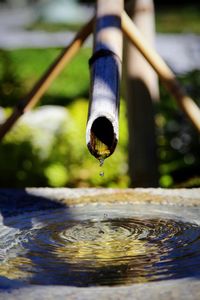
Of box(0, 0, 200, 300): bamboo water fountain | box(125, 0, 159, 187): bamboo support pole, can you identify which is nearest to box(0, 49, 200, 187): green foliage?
box(125, 0, 159, 187): bamboo support pole

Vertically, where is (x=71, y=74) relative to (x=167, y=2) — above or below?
below

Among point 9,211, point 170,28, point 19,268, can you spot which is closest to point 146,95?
point 9,211

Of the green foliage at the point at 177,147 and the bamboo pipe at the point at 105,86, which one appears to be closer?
the bamboo pipe at the point at 105,86

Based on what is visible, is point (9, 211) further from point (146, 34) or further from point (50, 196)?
point (146, 34)

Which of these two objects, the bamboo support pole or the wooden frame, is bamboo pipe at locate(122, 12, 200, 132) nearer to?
the wooden frame

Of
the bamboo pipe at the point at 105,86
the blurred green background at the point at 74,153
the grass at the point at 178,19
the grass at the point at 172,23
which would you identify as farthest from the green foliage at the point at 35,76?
the bamboo pipe at the point at 105,86

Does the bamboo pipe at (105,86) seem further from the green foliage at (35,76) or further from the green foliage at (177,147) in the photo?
the green foliage at (35,76)
